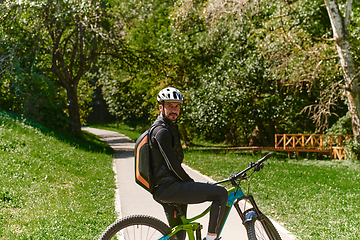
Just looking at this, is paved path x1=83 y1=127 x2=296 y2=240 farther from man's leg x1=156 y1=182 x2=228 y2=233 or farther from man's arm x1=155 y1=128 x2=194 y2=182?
man's arm x1=155 y1=128 x2=194 y2=182

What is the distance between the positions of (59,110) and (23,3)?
19.1ft

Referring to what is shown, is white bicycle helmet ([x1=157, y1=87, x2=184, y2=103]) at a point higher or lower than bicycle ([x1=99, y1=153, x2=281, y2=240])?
higher

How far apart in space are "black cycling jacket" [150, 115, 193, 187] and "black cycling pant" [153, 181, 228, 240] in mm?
77

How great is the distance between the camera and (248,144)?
93.9 feet

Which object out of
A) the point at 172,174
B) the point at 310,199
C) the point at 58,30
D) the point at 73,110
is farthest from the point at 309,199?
the point at 73,110

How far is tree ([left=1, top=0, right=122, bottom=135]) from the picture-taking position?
1684 cm

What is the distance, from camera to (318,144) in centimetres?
2145

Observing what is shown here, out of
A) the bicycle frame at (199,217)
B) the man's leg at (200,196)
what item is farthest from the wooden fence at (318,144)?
→ the man's leg at (200,196)

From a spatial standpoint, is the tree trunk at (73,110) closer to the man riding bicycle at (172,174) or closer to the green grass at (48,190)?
the green grass at (48,190)

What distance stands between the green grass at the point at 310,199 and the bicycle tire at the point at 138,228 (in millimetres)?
2925

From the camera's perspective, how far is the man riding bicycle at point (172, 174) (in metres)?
3.50

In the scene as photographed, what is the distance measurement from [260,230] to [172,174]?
4.16ft

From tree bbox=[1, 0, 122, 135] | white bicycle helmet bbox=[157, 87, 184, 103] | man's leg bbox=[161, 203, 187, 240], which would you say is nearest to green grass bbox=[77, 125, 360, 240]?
man's leg bbox=[161, 203, 187, 240]

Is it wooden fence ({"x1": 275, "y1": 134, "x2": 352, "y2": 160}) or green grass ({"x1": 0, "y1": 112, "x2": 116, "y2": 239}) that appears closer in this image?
green grass ({"x1": 0, "y1": 112, "x2": 116, "y2": 239})
